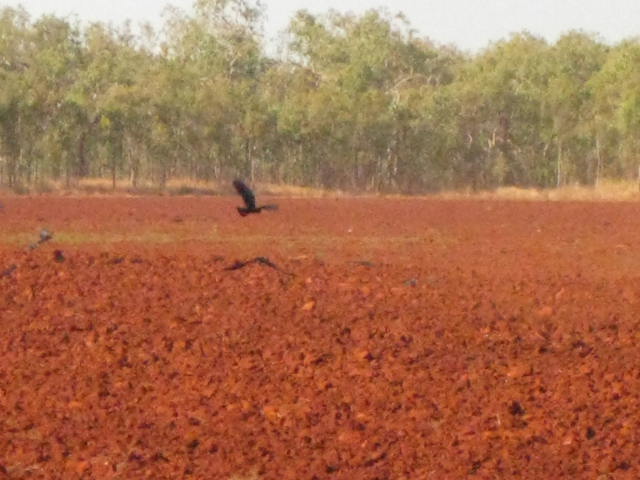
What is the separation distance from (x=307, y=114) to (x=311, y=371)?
4930cm

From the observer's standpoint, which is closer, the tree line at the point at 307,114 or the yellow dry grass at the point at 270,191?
the yellow dry grass at the point at 270,191

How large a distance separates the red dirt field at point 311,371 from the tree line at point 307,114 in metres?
39.0

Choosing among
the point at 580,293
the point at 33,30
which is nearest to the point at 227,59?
the point at 33,30

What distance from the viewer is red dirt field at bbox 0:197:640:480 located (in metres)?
6.55

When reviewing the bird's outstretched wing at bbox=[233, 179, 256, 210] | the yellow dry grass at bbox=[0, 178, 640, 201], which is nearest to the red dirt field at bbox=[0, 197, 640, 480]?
the bird's outstretched wing at bbox=[233, 179, 256, 210]

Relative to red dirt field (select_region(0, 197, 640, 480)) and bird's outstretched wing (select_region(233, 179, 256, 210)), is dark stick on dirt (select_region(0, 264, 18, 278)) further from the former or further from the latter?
bird's outstretched wing (select_region(233, 179, 256, 210))

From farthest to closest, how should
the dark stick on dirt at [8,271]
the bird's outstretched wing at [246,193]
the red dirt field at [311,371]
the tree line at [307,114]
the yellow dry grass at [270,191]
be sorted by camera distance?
the tree line at [307,114]
the yellow dry grass at [270,191]
the bird's outstretched wing at [246,193]
the dark stick on dirt at [8,271]
the red dirt field at [311,371]

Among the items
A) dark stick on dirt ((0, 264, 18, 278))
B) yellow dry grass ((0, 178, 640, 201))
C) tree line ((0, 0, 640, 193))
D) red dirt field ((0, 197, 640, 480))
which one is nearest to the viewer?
red dirt field ((0, 197, 640, 480))

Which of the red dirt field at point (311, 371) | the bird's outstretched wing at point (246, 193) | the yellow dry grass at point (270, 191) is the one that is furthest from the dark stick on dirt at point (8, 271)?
the yellow dry grass at point (270, 191)

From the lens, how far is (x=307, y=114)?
2249 inches

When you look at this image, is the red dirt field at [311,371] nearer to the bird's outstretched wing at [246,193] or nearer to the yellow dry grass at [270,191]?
the bird's outstretched wing at [246,193]

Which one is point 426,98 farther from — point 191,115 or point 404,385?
point 404,385

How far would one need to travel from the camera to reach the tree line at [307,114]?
177ft

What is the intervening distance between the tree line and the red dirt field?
128 feet
